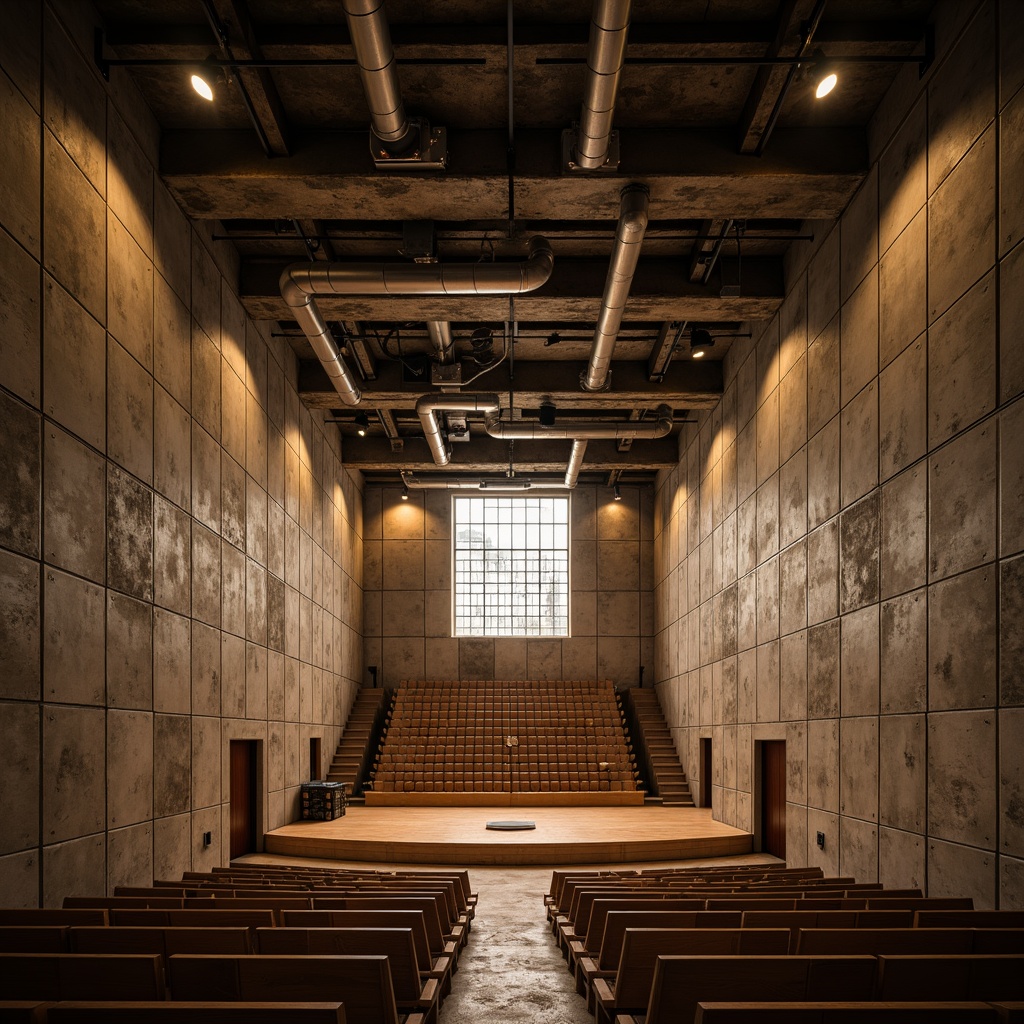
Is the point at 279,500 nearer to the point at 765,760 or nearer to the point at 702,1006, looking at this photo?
the point at 765,760

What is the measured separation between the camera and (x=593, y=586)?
976 inches

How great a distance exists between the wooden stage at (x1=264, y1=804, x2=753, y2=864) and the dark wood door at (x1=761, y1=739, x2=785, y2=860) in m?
0.41

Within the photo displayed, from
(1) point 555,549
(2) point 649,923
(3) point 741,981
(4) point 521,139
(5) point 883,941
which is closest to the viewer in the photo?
(3) point 741,981

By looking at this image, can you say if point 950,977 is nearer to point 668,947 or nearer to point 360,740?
point 668,947

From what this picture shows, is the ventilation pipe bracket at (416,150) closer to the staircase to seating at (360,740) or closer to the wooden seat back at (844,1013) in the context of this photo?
the wooden seat back at (844,1013)

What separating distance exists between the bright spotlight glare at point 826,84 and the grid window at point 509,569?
1747 centimetres

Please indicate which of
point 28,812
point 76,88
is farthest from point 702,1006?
point 76,88

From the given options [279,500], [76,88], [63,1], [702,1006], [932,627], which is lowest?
[702,1006]

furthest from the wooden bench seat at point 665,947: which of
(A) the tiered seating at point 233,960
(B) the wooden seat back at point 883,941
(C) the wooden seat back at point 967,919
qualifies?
(C) the wooden seat back at point 967,919

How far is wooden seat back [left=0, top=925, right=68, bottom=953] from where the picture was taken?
405 centimetres

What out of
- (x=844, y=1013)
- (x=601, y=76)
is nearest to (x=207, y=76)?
(x=601, y=76)

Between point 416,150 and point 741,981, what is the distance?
790 centimetres

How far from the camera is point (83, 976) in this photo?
3.26 m

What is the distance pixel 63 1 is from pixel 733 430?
431 inches
